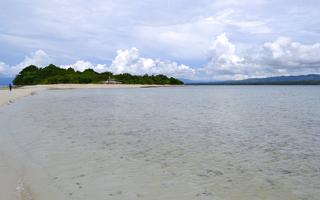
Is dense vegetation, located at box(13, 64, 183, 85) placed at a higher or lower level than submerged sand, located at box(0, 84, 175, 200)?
higher

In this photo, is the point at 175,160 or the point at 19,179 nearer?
the point at 19,179

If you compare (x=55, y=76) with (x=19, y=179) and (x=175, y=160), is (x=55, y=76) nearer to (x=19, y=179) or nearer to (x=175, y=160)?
(x=175, y=160)

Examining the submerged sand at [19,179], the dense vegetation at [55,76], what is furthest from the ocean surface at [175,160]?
the dense vegetation at [55,76]

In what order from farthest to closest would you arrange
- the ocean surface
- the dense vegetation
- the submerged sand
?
the dense vegetation, the ocean surface, the submerged sand

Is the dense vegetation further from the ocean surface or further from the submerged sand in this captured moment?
the submerged sand

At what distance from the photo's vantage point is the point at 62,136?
1573 centimetres


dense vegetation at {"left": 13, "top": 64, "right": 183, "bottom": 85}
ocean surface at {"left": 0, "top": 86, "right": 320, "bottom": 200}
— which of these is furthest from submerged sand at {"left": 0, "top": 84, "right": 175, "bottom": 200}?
dense vegetation at {"left": 13, "top": 64, "right": 183, "bottom": 85}

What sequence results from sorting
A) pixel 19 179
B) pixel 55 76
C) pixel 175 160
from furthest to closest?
pixel 55 76 → pixel 175 160 → pixel 19 179

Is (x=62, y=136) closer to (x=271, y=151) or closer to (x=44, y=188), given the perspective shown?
(x=44, y=188)

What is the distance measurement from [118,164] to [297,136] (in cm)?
980

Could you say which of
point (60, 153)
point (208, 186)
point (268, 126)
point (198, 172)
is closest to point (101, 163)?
point (60, 153)

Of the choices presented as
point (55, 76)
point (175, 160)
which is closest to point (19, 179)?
point (175, 160)

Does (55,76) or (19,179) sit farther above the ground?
(55,76)

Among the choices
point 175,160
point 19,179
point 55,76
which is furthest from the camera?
point 55,76
